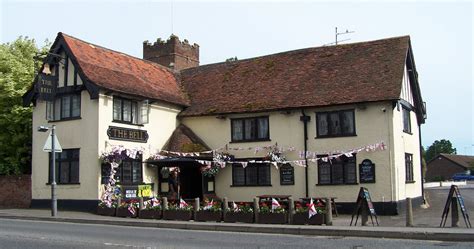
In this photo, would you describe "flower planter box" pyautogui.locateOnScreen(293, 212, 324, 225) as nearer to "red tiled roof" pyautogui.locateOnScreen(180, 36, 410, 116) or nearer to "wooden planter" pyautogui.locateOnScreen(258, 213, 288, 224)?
"wooden planter" pyautogui.locateOnScreen(258, 213, 288, 224)

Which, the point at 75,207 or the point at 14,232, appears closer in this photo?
the point at 14,232

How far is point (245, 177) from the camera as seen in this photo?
85.8 ft

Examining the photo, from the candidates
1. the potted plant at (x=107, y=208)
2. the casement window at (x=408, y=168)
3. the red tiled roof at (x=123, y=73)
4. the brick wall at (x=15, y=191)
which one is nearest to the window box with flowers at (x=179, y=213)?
the potted plant at (x=107, y=208)

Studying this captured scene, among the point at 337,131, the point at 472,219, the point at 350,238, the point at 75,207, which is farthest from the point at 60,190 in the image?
the point at 472,219

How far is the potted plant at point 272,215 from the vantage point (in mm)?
18484

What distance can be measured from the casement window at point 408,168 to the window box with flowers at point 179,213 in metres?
10.5

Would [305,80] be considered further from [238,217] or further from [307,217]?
[307,217]

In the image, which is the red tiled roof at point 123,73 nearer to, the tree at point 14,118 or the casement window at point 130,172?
the casement window at point 130,172

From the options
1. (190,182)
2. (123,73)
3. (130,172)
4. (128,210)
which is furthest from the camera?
(190,182)

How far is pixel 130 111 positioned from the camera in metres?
25.7

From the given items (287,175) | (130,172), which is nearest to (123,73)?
(130,172)

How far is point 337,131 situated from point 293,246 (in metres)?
11.7

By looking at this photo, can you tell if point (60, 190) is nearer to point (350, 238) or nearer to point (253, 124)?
point (253, 124)

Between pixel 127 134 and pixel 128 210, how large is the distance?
459 cm
